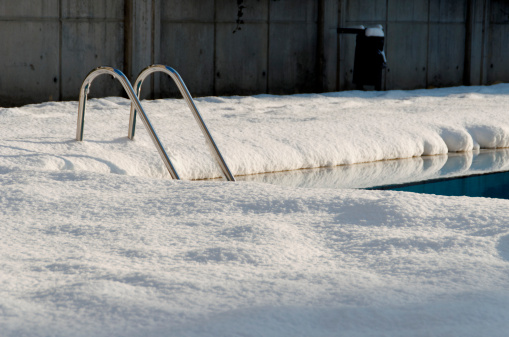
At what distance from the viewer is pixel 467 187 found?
566cm

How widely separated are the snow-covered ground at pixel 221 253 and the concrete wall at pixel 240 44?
2.89 metres

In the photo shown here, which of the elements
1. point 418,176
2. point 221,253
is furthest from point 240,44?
point 221,253

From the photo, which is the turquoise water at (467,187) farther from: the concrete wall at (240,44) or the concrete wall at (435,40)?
the concrete wall at (435,40)

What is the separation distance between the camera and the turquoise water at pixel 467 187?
5.48 meters

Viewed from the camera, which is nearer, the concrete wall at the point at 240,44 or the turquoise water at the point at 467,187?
the turquoise water at the point at 467,187

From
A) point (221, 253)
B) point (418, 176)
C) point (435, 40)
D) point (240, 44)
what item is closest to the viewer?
point (221, 253)

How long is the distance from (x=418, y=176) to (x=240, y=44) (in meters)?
4.53

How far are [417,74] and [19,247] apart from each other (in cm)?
952

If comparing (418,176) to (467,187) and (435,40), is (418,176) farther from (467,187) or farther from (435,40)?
(435,40)

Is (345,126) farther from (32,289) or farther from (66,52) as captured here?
(32,289)

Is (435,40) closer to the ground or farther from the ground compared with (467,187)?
farther from the ground

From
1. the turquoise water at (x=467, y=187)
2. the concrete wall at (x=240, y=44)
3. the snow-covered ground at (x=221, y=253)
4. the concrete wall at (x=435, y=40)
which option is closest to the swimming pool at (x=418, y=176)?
the turquoise water at (x=467, y=187)

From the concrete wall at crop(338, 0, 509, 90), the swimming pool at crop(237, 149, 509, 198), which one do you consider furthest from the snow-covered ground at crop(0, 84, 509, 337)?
the concrete wall at crop(338, 0, 509, 90)

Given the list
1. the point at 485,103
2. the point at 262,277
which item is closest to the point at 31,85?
the point at 485,103
